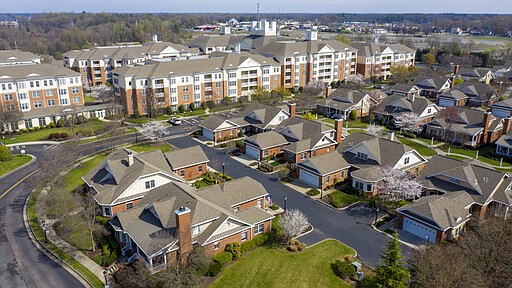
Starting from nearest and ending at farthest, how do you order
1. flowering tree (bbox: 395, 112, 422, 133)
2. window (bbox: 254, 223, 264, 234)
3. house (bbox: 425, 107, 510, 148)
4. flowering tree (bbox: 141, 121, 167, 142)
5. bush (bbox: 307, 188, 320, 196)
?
window (bbox: 254, 223, 264, 234) < bush (bbox: 307, 188, 320, 196) < house (bbox: 425, 107, 510, 148) < flowering tree (bbox: 141, 121, 167, 142) < flowering tree (bbox: 395, 112, 422, 133)

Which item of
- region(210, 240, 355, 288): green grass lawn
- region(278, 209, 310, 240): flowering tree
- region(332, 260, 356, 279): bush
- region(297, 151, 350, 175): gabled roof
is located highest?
region(297, 151, 350, 175): gabled roof

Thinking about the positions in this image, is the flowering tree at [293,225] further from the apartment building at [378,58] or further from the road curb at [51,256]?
the apartment building at [378,58]

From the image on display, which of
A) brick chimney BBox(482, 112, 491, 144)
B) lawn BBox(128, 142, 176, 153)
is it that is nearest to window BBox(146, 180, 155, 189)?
lawn BBox(128, 142, 176, 153)

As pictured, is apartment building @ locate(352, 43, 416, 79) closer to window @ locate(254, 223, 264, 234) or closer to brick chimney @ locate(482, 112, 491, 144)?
brick chimney @ locate(482, 112, 491, 144)

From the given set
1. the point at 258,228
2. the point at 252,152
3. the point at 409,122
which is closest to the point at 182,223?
the point at 258,228

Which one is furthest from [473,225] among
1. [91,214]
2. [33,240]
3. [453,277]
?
[33,240]

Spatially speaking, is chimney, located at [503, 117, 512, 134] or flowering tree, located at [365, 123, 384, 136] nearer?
chimney, located at [503, 117, 512, 134]

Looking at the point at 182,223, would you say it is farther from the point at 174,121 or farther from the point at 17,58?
the point at 17,58

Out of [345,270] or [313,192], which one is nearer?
[345,270]
